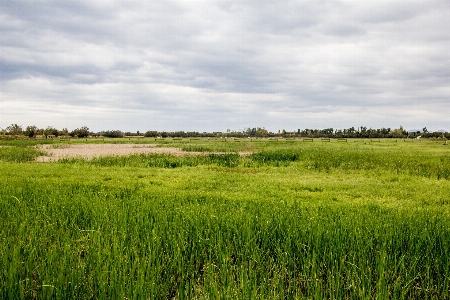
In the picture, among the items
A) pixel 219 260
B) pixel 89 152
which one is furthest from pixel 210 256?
pixel 89 152

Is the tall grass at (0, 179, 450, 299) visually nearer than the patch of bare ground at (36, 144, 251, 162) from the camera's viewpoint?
Yes

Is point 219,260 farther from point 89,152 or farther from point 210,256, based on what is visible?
point 89,152

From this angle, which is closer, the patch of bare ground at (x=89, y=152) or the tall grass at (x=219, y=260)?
the tall grass at (x=219, y=260)

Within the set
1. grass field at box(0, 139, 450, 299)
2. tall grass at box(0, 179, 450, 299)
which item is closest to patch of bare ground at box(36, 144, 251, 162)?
grass field at box(0, 139, 450, 299)

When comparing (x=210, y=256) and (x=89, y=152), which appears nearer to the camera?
(x=210, y=256)

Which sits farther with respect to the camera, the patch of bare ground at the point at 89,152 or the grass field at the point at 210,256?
the patch of bare ground at the point at 89,152

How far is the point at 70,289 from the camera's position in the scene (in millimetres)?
3434

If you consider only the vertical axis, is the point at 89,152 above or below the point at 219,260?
above

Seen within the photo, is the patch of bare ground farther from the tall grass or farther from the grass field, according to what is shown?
the tall grass

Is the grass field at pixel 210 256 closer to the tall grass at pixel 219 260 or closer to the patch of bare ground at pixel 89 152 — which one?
the tall grass at pixel 219 260

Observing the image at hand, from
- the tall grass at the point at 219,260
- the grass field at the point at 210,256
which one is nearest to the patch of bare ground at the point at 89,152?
the grass field at the point at 210,256

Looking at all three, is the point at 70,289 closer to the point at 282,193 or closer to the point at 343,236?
the point at 343,236

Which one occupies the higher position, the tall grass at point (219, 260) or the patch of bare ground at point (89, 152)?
the patch of bare ground at point (89, 152)

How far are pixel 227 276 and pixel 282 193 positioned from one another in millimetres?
7837
